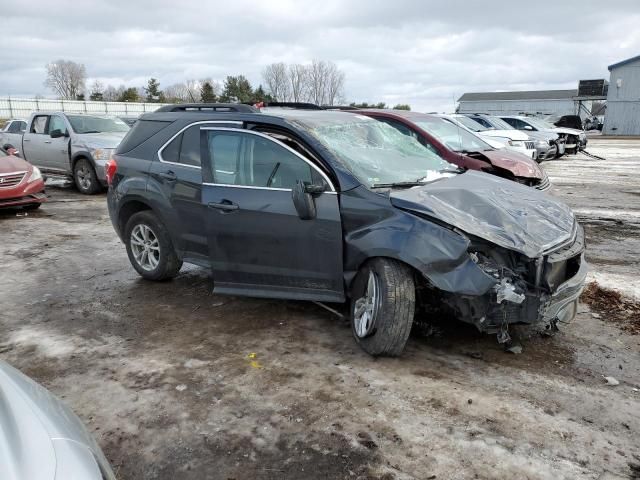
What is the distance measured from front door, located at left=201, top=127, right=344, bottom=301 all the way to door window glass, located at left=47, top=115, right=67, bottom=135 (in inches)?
375

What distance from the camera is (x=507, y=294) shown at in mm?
3436

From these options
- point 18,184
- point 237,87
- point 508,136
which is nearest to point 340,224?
point 18,184

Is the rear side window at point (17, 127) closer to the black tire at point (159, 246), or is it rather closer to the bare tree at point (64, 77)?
the black tire at point (159, 246)

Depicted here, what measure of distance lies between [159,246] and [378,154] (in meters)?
2.47

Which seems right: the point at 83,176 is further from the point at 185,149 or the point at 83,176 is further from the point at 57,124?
the point at 185,149

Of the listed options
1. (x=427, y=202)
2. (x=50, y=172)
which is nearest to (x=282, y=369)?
(x=427, y=202)

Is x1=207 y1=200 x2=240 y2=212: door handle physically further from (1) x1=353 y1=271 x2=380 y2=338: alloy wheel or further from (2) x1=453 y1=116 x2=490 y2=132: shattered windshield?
(2) x1=453 y1=116 x2=490 y2=132: shattered windshield

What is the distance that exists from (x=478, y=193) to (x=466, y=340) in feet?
3.88

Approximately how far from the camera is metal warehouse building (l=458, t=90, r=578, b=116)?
2712 inches

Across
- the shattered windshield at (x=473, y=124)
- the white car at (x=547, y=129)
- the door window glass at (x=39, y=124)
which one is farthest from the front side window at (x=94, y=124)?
the white car at (x=547, y=129)

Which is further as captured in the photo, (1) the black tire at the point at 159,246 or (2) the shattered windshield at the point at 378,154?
(1) the black tire at the point at 159,246

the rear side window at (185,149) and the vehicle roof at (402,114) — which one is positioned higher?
the vehicle roof at (402,114)

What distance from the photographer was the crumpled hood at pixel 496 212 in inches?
142

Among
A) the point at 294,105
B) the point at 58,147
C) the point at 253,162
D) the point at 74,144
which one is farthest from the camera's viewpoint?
the point at 58,147
